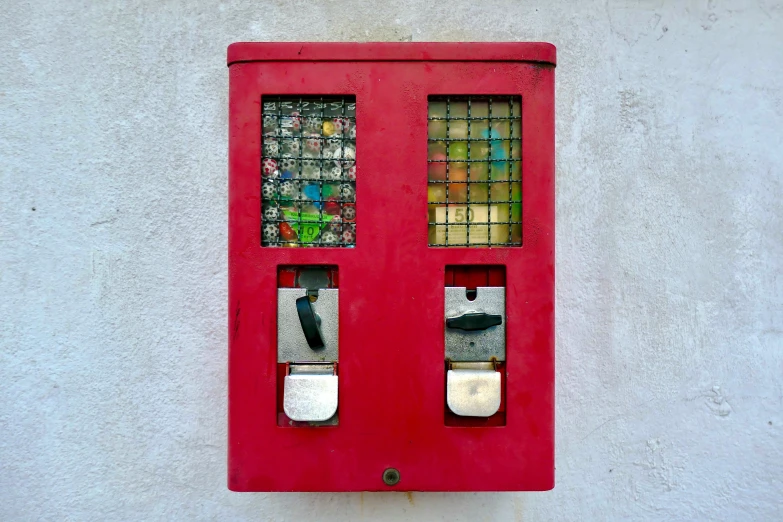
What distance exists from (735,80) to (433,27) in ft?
2.94

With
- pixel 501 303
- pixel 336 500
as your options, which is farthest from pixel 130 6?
pixel 336 500

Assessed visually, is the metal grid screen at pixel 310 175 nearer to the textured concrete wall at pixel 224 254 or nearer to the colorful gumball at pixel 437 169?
the colorful gumball at pixel 437 169

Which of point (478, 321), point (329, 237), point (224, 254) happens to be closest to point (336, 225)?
point (329, 237)

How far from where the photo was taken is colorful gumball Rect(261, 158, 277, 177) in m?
1.23

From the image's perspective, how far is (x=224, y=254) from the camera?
1598 millimetres

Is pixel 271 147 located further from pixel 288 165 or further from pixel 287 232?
pixel 287 232

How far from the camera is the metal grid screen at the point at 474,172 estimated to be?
1.24 m

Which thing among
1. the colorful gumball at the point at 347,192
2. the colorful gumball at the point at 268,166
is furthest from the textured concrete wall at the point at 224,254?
the colorful gumball at the point at 347,192

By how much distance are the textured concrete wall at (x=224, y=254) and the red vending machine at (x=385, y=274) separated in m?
0.43

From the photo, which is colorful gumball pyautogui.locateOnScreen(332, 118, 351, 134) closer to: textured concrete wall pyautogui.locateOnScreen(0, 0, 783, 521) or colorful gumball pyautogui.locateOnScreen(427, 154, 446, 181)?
colorful gumball pyautogui.locateOnScreen(427, 154, 446, 181)

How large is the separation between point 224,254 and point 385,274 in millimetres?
609

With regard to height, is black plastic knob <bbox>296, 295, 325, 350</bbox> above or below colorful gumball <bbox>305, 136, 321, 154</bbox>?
below

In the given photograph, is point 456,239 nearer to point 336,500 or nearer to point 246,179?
point 246,179

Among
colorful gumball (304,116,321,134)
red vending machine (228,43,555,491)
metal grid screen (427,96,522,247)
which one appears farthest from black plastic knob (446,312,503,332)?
colorful gumball (304,116,321,134)
